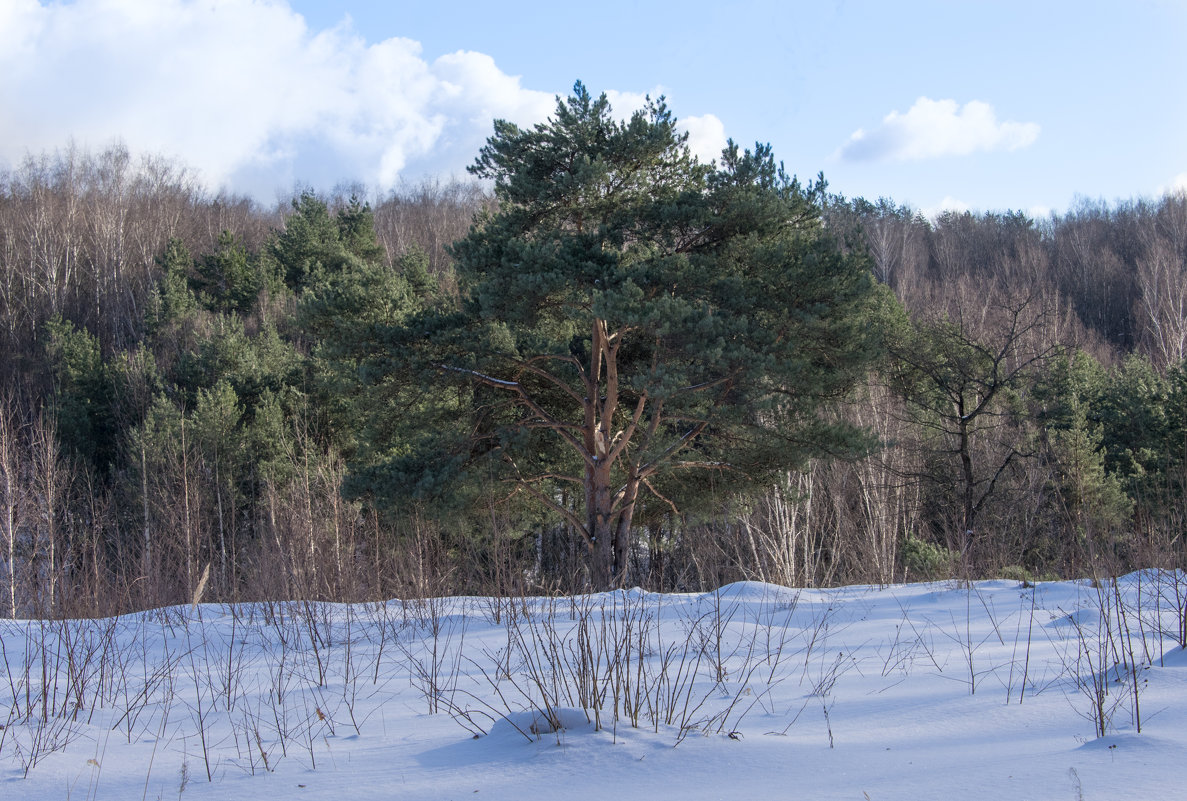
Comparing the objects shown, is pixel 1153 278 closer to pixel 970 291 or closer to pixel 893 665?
pixel 970 291

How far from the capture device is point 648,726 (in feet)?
10.5

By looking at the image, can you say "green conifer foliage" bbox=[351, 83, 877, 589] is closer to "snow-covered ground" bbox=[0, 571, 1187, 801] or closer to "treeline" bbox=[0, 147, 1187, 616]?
"treeline" bbox=[0, 147, 1187, 616]

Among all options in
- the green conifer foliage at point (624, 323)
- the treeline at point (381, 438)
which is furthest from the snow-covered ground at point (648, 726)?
the green conifer foliage at point (624, 323)

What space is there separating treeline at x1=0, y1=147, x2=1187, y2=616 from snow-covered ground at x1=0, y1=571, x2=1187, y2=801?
1.19 m

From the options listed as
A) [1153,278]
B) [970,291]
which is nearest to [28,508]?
[970,291]

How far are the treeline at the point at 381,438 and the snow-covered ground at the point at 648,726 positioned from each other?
1.19 metres

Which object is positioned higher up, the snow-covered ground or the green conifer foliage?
the green conifer foliage

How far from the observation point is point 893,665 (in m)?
4.37

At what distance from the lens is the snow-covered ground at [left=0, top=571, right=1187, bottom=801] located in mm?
2590

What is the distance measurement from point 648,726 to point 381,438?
11883 mm

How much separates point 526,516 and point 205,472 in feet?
36.0

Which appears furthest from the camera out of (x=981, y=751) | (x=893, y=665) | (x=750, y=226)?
(x=750, y=226)

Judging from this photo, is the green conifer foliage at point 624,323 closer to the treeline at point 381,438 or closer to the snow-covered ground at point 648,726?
the treeline at point 381,438

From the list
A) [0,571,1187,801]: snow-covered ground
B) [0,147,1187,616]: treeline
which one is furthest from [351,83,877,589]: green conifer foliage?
[0,571,1187,801]: snow-covered ground
